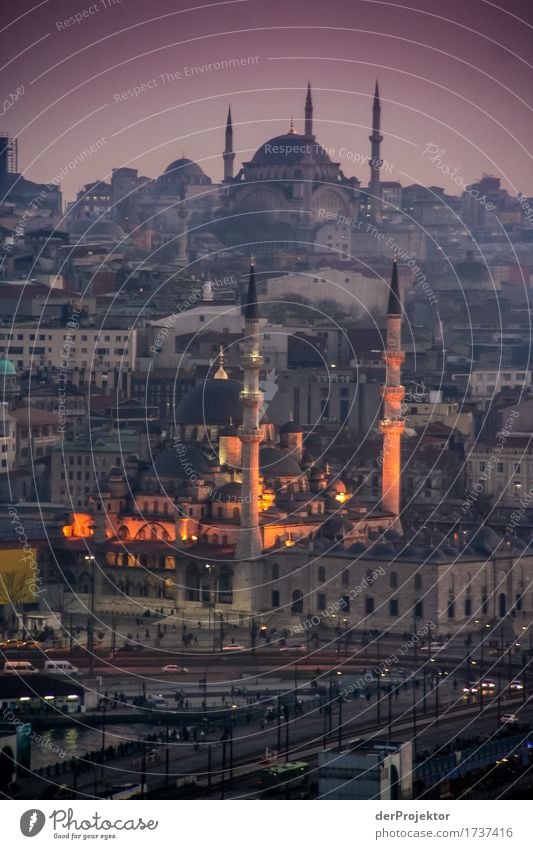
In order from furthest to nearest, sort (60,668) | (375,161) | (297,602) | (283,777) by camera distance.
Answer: (375,161) < (297,602) < (60,668) < (283,777)

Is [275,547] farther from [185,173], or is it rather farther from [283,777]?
[185,173]

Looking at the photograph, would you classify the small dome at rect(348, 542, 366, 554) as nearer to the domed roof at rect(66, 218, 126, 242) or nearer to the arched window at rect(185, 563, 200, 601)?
the arched window at rect(185, 563, 200, 601)

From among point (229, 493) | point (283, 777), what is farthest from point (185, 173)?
point (283, 777)

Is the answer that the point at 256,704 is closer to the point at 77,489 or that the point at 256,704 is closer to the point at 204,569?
the point at 204,569

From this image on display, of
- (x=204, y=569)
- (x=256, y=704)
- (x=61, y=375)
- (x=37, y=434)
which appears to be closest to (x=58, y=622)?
(x=204, y=569)

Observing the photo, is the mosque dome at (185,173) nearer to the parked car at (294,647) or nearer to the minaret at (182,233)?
the minaret at (182,233)

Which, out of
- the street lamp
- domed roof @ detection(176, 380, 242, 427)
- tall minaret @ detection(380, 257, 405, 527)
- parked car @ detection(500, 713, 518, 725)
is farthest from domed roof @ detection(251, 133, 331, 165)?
parked car @ detection(500, 713, 518, 725)
